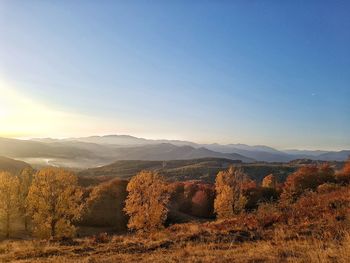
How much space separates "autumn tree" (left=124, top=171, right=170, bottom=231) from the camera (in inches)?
2101

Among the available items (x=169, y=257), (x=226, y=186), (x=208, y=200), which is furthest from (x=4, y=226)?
(x=169, y=257)

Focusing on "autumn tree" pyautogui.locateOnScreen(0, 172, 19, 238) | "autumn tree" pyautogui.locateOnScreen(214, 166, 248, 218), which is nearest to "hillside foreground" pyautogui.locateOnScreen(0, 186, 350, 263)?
"autumn tree" pyautogui.locateOnScreen(0, 172, 19, 238)

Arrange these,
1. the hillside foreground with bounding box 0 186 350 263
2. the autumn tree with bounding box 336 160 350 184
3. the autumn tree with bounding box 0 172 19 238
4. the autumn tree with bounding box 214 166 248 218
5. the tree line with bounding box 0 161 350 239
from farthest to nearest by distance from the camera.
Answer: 1. the autumn tree with bounding box 336 160 350 184
2. the autumn tree with bounding box 214 166 248 218
3. the autumn tree with bounding box 0 172 19 238
4. the tree line with bounding box 0 161 350 239
5. the hillside foreground with bounding box 0 186 350 263

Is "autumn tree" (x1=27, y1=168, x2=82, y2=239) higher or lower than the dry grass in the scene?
lower

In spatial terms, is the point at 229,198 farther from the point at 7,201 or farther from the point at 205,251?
the point at 205,251

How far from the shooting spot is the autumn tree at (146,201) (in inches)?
2101

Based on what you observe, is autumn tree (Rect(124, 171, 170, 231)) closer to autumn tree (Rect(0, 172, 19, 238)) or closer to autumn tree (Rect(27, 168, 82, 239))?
autumn tree (Rect(27, 168, 82, 239))

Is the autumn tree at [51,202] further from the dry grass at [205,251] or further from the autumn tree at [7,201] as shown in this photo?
the dry grass at [205,251]

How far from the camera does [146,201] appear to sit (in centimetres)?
5562

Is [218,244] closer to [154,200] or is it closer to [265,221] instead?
[265,221]

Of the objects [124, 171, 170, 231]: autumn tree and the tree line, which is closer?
the tree line

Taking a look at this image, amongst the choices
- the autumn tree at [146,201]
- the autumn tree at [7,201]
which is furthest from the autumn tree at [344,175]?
the autumn tree at [7,201]

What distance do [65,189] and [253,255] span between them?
43.1 m

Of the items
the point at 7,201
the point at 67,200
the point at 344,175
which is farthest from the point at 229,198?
the point at 7,201
